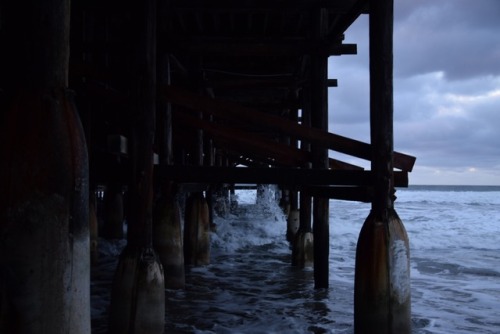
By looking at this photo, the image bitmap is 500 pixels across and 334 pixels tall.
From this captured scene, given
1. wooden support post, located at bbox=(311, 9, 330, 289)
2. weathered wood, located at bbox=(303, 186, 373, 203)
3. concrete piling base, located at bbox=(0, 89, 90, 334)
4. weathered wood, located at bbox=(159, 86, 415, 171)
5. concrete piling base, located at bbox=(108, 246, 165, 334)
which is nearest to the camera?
concrete piling base, located at bbox=(0, 89, 90, 334)

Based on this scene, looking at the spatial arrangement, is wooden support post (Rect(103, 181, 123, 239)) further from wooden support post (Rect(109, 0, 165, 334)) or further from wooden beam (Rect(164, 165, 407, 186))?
wooden support post (Rect(109, 0, 165, 334))

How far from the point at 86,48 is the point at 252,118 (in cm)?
356

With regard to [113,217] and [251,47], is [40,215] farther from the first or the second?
[113,217]

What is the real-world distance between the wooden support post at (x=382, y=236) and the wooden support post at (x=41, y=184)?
2.76m

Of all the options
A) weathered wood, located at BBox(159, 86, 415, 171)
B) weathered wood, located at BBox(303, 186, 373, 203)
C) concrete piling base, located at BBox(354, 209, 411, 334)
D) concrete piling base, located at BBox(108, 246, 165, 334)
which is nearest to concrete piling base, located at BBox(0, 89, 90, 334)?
concrete piling base, located at BBox(108, 246, 165, 334)

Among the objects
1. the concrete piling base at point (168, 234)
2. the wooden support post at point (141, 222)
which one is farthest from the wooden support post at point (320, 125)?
the wooden support post at point (141, 222)

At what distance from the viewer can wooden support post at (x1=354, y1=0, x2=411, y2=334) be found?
4.31m

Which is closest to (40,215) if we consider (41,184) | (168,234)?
(41,184)

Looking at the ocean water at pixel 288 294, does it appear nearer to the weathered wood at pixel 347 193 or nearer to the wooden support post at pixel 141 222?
the wooden support post at pixel 141 222

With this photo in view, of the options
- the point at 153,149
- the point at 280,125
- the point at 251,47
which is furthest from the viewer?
the point at 251,47

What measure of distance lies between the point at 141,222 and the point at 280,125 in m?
1.69

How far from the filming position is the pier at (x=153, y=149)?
210 centimetres

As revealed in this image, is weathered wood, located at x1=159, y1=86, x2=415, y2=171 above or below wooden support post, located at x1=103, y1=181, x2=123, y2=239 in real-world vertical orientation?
above

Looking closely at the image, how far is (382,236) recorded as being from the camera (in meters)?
4.35
